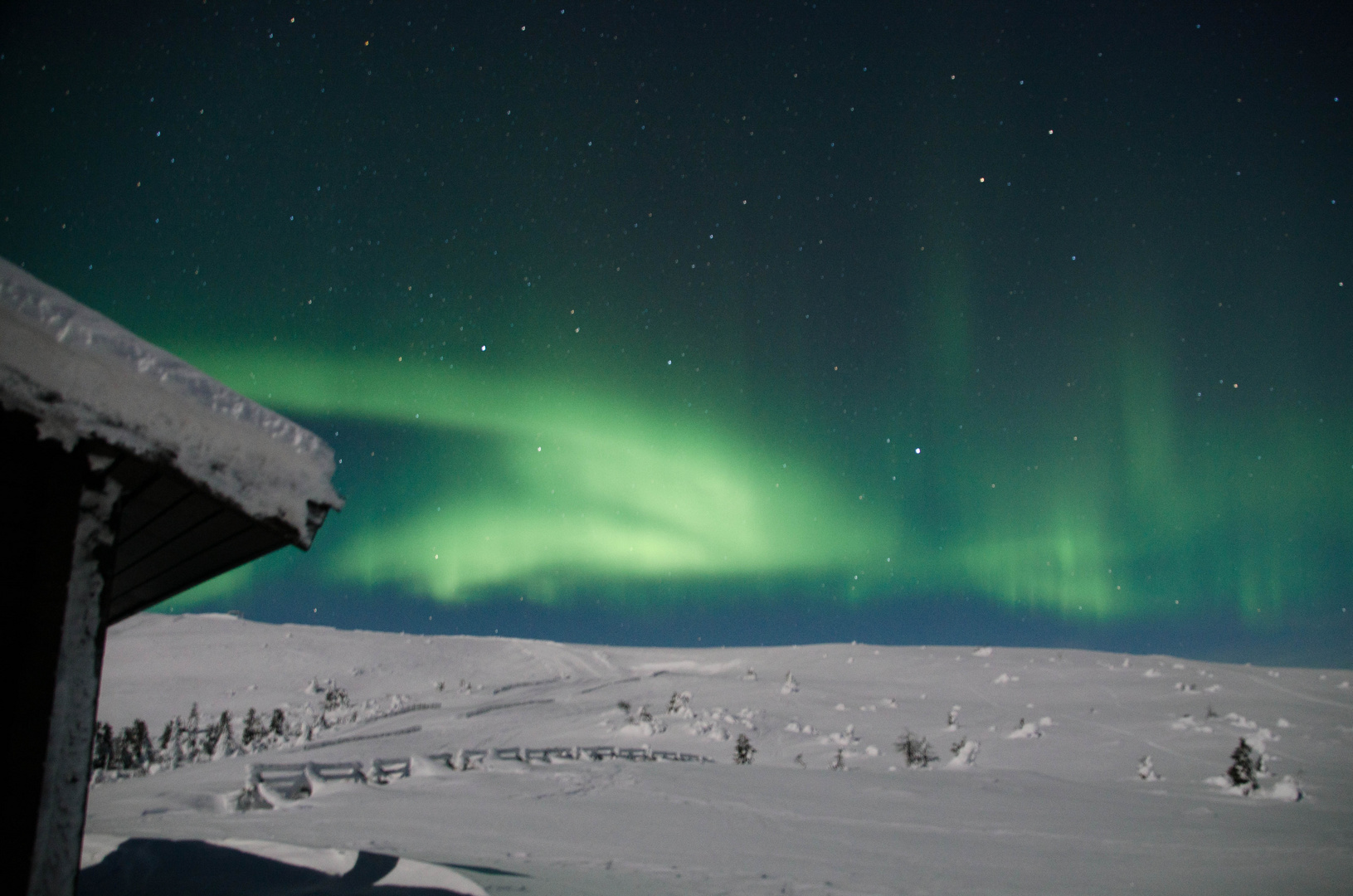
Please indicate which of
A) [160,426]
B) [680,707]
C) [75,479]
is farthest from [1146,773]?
[75,479]

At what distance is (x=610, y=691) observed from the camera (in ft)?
135

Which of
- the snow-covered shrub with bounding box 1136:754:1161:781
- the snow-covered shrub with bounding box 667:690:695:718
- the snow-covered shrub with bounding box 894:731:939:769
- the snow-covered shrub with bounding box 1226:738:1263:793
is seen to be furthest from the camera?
the snow-covered shrub with bounding box 667:690:695:718

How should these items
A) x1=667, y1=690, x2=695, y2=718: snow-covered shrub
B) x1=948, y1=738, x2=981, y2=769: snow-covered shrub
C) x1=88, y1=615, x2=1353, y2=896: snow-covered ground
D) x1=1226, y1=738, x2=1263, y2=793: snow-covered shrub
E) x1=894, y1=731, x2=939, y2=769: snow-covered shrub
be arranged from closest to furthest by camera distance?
x1=88, y1=615, x2=1353, y2=896: snow-covered ground, x1=1226, y1=738, x2=1263, y2=793: snow-covered shrub, x1=948, y1=738, x2=981, y2=769: snow-covered shrub, x1=894, y1=731, x2=939, y2=769: snow-covered shrub, x1=667, y1=690, x2=695, y2=718: snow-covered shrub

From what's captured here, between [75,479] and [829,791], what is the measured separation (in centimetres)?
1334

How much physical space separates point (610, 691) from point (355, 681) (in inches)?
1065

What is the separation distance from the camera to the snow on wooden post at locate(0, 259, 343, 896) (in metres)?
2.31

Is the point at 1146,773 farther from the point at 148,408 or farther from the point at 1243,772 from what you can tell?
the point at 148,408

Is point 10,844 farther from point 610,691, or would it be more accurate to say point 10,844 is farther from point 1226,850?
point 610,691

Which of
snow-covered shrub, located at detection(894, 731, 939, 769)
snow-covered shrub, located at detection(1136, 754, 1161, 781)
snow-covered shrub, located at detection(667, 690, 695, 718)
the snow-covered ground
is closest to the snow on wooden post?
the snow-covered ground

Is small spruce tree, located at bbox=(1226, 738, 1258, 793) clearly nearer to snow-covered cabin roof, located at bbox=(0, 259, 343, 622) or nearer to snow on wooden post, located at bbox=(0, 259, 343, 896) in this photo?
snow-covered cabin roof, located at bbox=(0, 259, 343, 622)

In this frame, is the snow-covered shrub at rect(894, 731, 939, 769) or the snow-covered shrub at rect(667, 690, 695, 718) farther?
the snow-covered shrub at rect(667, 690, 695, 718)

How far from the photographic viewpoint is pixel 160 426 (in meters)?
2.62

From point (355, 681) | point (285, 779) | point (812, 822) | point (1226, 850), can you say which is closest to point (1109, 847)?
point (1226, 850)

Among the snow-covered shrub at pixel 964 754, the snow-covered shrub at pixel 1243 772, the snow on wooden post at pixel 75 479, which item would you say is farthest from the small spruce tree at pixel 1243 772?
Result: the snow on wooden post at pixel 75 479
